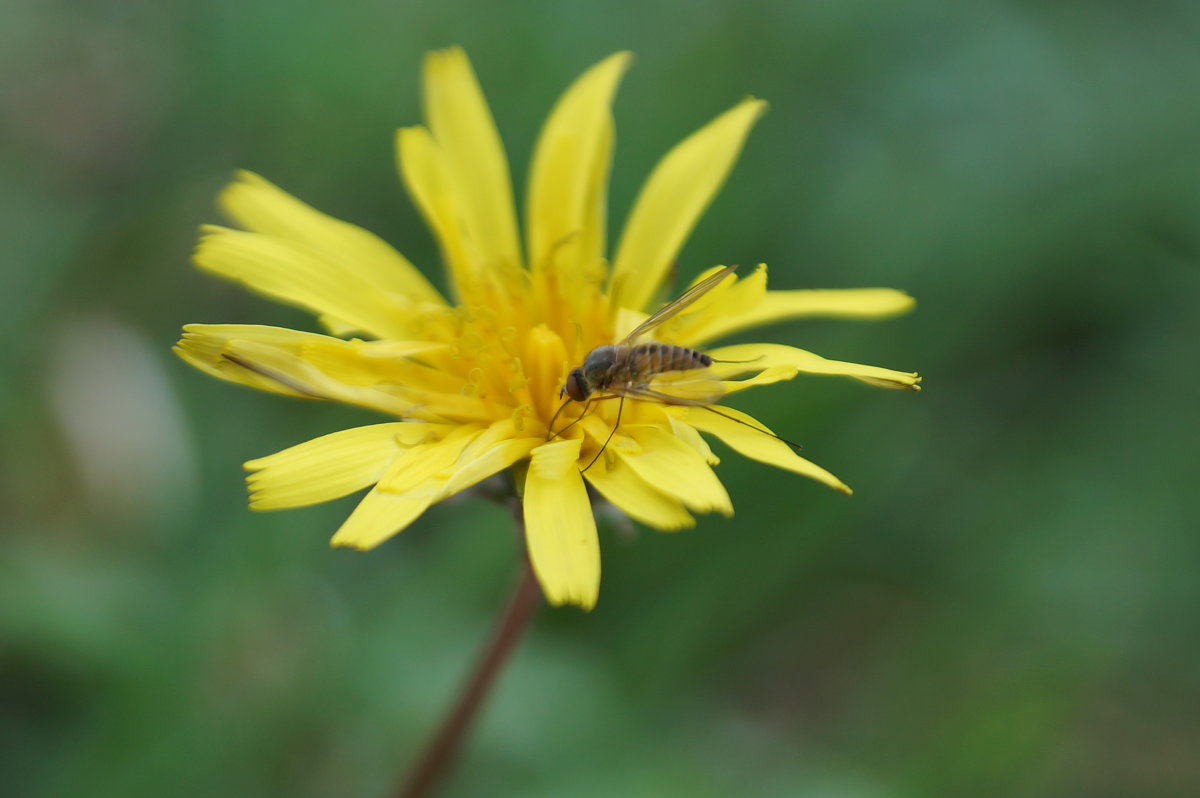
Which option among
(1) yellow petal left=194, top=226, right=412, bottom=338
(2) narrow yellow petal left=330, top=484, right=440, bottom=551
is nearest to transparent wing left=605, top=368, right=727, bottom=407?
(2) narrow yellow petal left=330, top=484, right=440, bottom=551

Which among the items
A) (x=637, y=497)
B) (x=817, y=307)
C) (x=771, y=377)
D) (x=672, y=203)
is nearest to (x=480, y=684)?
(x=637, y=497)

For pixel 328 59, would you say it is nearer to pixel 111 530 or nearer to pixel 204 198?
pixel 204 198

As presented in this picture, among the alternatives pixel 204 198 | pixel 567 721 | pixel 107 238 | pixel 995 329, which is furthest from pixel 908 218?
pixel 107 238

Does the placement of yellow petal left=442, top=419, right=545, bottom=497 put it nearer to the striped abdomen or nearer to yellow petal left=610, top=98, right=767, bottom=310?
the striped abdomen

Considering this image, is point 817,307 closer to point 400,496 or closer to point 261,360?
point 400,496

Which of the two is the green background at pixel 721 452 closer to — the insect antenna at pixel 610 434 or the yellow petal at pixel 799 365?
the yellow petal at pixel 799 365
